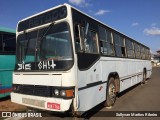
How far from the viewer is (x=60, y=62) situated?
4.92 metres

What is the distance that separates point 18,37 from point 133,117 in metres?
4.47

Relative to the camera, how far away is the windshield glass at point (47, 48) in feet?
16.2

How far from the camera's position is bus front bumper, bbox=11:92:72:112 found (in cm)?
465

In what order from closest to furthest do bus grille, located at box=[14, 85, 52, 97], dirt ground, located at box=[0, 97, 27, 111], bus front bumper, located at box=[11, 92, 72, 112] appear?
bus front bumper, located at box=[11, 92, 72, 112] < bus grille, located at box=[14, 85, 52, 97] < dirt ground, located at box=[0, 97, 27, 111]

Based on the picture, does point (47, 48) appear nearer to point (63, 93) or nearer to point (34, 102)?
point (63, 93)

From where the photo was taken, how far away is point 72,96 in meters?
4.73

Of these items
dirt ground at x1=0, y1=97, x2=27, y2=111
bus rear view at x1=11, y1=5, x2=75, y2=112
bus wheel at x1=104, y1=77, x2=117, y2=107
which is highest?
bus rear view at x1=11, y1=5, x2=75, y2=112

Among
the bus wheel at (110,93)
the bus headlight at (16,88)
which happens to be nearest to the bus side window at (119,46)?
the bus wheel at (110,93)

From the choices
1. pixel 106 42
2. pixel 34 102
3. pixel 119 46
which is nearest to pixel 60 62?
pixel 34 102

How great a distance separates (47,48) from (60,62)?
26.7 inches

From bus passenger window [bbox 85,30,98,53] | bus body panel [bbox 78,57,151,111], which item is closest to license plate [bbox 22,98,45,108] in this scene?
bus body panel [bbox 78,57,151,111]

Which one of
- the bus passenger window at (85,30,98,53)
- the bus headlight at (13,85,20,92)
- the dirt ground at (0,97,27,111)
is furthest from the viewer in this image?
the dirt ground at (0,97,27,111)

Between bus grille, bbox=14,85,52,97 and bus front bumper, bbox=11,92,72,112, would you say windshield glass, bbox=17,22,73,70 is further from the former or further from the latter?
bus front bumper, bbox=11,92,72,112

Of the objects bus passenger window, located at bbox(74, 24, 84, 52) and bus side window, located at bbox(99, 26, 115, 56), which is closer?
bus passenger window, located at bbox(74, 24, 84, 52)
